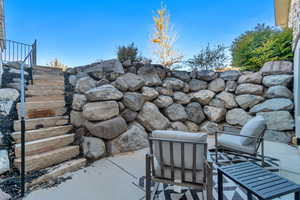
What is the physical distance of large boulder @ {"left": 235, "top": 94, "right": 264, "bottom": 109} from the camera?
460 centimetres

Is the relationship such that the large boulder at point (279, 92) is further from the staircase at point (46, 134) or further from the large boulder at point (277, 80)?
the staircase at point (46, 134)

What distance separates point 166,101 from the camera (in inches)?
177

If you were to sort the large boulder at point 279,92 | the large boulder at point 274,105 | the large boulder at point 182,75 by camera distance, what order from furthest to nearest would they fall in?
the large boulder at point 182,75
the large boulder at point 279,92
the large boulder at point 274,105

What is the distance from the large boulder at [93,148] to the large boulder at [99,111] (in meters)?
0.40

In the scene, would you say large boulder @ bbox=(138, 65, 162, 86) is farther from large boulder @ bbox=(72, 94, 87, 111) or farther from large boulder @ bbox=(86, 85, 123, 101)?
large boulder @ bbox=(72, 94, 87, 111)

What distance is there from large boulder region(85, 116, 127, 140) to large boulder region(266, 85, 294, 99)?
169 inches

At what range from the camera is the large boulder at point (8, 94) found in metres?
3.33

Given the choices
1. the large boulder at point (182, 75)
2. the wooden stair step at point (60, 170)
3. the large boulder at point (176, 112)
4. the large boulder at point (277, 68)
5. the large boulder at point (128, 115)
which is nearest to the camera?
the wooden stair step at point (60, 170)

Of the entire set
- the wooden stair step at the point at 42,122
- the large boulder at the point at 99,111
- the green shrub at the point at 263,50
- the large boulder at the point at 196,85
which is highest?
the green shrub at the point at 263,50

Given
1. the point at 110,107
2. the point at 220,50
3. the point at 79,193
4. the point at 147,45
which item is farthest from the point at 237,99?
the point at 147,45

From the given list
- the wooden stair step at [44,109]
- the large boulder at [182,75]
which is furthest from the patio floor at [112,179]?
the large boulder at [182,75]

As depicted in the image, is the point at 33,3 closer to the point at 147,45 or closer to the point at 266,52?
the point at 147,45

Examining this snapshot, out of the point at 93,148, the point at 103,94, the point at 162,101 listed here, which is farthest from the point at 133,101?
the point at 93,148

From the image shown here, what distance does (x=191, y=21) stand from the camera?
28.9 feet
